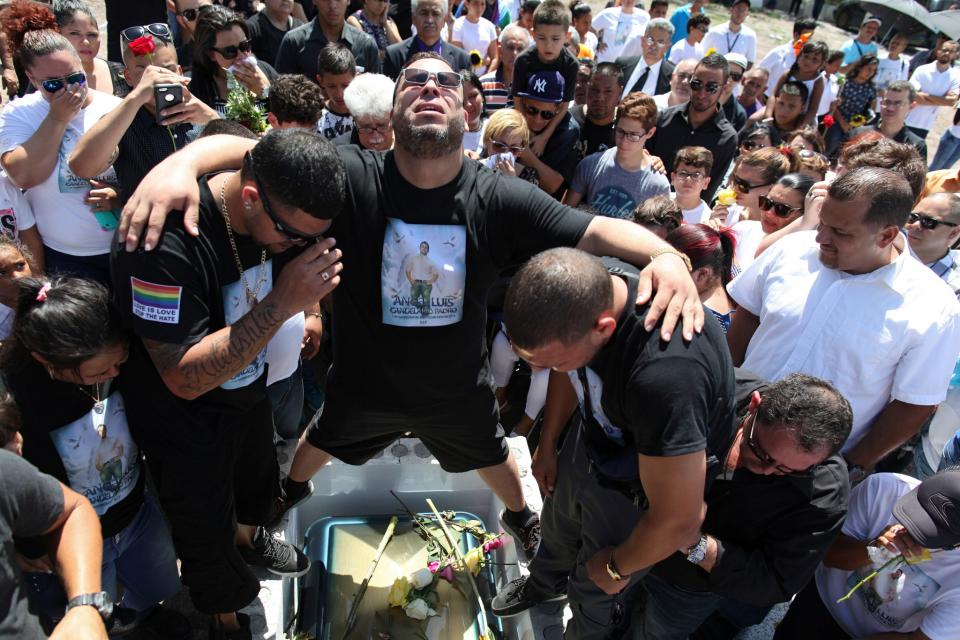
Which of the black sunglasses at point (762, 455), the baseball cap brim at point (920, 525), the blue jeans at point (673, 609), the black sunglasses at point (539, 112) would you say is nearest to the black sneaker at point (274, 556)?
the blue jeans at point (673, 609)

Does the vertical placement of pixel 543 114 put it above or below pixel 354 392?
above

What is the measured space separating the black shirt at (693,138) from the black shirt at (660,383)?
353 cm

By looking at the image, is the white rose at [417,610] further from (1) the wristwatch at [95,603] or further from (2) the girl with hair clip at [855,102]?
(2) the girl with hair clip at [855,102]

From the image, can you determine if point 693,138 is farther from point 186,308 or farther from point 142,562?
point 142,562

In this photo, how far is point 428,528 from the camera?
312 cm

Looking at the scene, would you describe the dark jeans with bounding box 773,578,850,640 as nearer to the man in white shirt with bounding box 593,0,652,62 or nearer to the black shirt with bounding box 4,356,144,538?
the black shirt with bounding box 4,356,144,538

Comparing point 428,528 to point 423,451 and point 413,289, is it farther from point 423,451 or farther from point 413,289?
point 413,289

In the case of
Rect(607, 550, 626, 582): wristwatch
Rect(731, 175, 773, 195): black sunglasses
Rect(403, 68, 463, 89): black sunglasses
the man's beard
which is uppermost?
Rect(403, 68, 463, 89): black sunglasses

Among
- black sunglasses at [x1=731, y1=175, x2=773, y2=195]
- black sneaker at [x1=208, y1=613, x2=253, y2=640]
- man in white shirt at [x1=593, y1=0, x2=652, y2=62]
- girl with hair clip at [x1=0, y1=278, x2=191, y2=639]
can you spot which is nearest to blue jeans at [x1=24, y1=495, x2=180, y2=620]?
girl with hair clip at [x1=0, y1=278, x2=191, y2=639]

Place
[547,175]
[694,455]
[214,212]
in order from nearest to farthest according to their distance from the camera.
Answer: [694,455] → [214,212] → [547,175]

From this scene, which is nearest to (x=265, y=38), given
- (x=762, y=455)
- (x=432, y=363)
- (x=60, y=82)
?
(x=60, y=82)

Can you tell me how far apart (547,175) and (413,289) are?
8.33 ft

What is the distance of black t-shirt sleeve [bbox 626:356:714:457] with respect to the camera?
1784mm

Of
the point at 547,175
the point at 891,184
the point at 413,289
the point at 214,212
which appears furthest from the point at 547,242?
the point at 547,175
